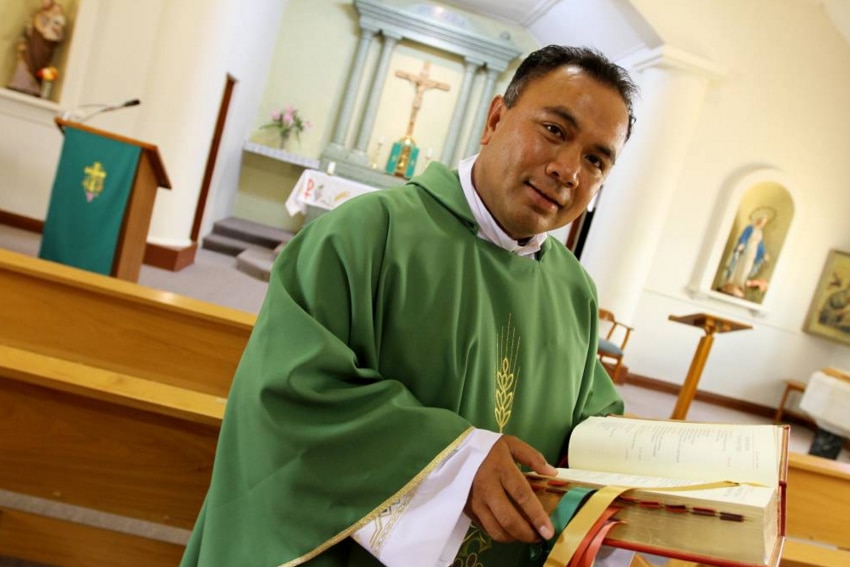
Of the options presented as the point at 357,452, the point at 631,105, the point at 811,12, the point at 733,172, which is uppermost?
the point at 811,12

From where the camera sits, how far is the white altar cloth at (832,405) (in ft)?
21.6

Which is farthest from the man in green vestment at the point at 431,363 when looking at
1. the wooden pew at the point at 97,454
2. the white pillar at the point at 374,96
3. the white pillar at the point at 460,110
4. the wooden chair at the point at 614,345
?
the white pillar at the point at 460,110

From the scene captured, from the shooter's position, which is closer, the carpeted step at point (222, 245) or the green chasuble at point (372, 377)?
the green chasuble at point (372, 377)

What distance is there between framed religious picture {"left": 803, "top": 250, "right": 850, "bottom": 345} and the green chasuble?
27.3 feet

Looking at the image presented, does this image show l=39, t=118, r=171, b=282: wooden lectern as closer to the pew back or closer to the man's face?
the pew back

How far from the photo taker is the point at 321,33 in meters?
10.4

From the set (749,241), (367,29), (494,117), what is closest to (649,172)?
(749,241)

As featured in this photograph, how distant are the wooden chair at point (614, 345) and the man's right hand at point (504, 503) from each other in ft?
14.2

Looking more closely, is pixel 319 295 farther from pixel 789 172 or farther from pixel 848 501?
pixel 789 172

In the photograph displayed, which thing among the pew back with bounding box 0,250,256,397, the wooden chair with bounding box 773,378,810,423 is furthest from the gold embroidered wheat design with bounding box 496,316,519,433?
the wooden chair with bounding box 773,378,810,423

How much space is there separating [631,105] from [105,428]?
1.41m

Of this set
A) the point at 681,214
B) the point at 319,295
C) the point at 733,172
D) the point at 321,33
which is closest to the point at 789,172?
the point at 733,172

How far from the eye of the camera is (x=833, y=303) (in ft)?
27.8

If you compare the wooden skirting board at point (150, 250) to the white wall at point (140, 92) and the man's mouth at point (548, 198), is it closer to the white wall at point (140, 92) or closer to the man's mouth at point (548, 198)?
the white wall at point (140, 92)
